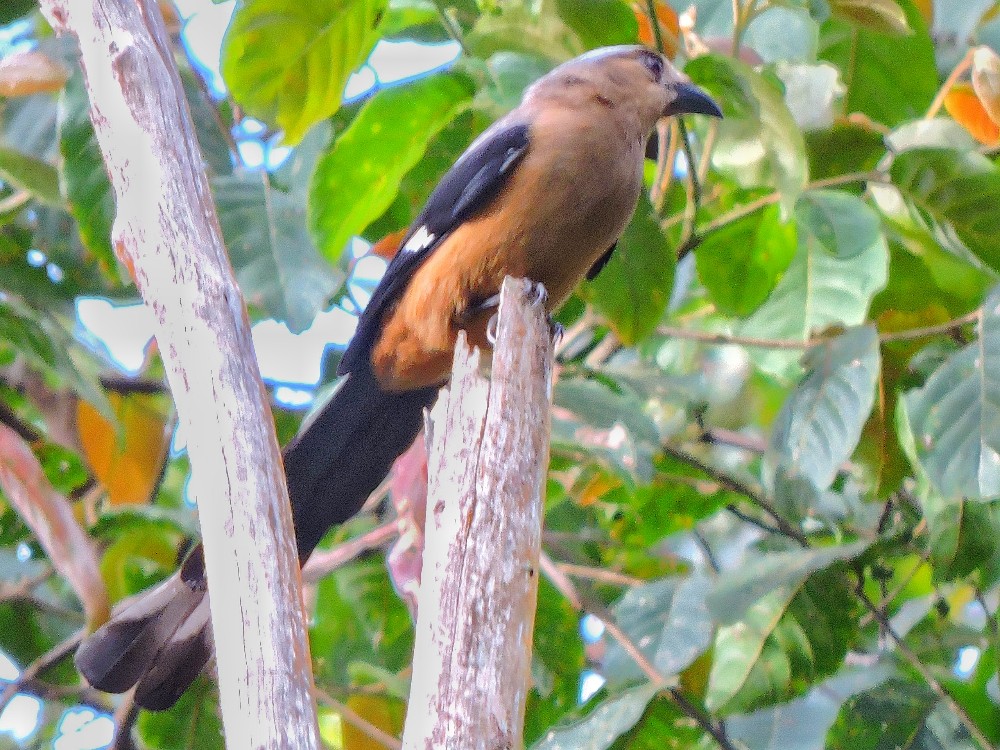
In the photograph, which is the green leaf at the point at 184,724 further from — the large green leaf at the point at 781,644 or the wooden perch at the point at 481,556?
the wooden perch at the point at 481,556

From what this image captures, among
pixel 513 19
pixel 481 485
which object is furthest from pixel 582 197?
pixel 481 485

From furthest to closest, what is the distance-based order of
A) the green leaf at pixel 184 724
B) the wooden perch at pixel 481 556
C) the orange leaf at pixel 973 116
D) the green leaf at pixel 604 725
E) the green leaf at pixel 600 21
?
the green leaf at pixel 184 724
the orange leaf at pixel 973 116
the green leaf at pixel 600 21
the green leaf at pixel 604 725
the wooden perch at pixel 481 556

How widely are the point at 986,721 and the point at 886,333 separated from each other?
→ 104cm

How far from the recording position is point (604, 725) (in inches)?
104

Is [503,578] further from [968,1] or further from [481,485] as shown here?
[968,1]

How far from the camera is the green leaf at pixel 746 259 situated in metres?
3.42

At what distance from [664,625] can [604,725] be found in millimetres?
479

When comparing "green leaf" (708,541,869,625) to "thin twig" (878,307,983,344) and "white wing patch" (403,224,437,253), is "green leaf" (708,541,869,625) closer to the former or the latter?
"thin twig" (878,307,983,344)

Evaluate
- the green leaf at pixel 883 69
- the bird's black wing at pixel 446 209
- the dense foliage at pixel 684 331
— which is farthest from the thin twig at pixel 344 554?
the green leaf at pixel 883 69

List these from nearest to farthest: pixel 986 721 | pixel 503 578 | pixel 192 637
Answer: pixel 503 578 < pixel 192 637 < pixel 986 721

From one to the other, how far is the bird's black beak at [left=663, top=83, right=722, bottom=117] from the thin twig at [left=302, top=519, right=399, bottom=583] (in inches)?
52.2

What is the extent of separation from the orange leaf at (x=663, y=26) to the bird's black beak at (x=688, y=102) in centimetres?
11

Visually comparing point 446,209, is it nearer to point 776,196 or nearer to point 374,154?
point 374,154

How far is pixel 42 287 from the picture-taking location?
12.2 feet
